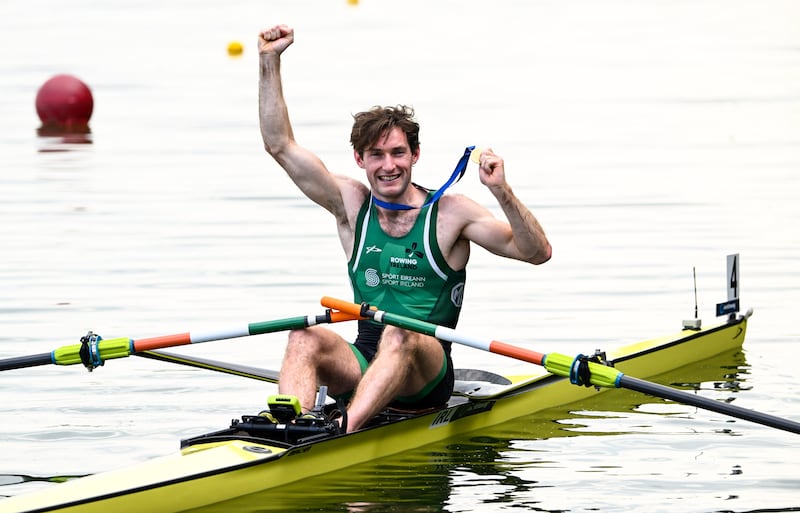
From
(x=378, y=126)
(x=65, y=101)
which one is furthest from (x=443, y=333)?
(x=65, y=101)

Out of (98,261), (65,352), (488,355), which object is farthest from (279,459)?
(98,261)

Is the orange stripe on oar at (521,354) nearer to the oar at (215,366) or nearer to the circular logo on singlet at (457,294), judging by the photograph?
the circular logo on singlet at (457,294)

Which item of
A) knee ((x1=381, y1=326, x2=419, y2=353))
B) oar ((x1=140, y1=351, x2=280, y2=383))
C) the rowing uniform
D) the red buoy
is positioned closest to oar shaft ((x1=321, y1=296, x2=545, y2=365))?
knee ((x1=381, y1=326, x2=419, y2=353))

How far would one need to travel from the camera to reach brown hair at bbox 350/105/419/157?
331 inches

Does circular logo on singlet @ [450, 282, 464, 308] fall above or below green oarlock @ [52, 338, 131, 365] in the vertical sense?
above

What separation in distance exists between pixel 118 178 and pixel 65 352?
11128 mm

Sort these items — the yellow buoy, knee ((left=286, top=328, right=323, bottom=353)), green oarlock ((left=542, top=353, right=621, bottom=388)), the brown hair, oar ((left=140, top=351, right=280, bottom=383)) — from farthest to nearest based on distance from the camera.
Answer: the yellow buoy < oar ((left=140, top=351, right=280, bottom=383)) < the brown hair < knee ((left=286, top=328, right=323, bottom=353)) < green oarlock ((left=542, top=353, right=621, bottom=388))

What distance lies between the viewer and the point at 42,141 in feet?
73.9

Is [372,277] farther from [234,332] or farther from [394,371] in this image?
[234,332]

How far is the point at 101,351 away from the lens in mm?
8172

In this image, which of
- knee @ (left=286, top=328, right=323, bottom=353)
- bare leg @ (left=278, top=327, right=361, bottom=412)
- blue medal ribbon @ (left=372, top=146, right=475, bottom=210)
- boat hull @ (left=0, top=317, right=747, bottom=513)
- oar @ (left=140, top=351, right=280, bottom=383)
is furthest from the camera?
oar @ (left=140, top=351, right=280, bottom=383)

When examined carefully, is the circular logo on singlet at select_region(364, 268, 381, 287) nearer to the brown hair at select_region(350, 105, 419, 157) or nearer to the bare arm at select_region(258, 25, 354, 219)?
the bare arm at select_region(258, 25, 354, 219)

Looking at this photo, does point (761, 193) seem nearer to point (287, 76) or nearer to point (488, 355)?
point (488, 355)

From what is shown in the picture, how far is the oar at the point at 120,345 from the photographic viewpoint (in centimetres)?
812
